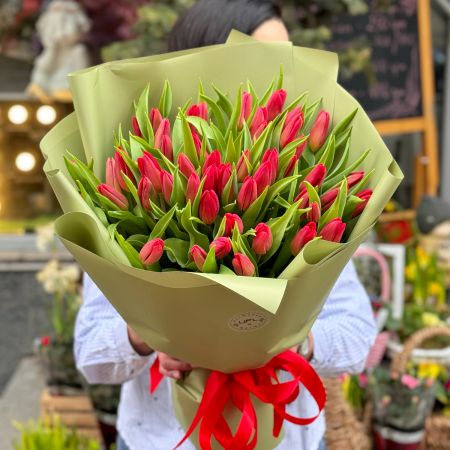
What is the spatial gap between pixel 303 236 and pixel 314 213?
38 mm

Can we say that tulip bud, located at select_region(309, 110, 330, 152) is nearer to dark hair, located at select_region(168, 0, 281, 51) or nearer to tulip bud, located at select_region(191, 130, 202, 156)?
tulip bud, located at select_region(191, 130, 202, 156)

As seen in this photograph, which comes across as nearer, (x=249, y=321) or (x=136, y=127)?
(x=249, y=321)

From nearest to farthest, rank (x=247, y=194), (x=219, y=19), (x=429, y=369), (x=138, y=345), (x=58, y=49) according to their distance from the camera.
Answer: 1. (x=247, y=194)
2. (x=138, y=345)
3. (x=219, y=19)
4. (x=429, y=369)
5. (x=58, y=49)

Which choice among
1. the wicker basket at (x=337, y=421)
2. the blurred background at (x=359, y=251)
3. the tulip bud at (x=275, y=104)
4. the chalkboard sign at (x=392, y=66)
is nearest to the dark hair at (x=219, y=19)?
the tulip bud at (x=275, y=104)

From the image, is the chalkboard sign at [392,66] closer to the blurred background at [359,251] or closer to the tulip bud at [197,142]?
the blurred background at [359,251]

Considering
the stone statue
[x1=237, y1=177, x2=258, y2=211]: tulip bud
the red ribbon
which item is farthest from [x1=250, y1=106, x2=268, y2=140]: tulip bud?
the stone statue

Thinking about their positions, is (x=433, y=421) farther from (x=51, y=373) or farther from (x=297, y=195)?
(x=297, y=195)

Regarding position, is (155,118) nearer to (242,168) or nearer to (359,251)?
(242,168)

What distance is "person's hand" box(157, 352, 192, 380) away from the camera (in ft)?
3.46

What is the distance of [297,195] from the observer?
0.92m

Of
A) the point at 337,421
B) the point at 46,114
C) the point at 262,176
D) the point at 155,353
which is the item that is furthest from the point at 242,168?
the point at 46,114

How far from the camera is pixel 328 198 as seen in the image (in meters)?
0.91

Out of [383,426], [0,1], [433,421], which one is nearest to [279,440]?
[383,426]

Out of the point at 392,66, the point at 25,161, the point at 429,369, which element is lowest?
the point at 429,369
